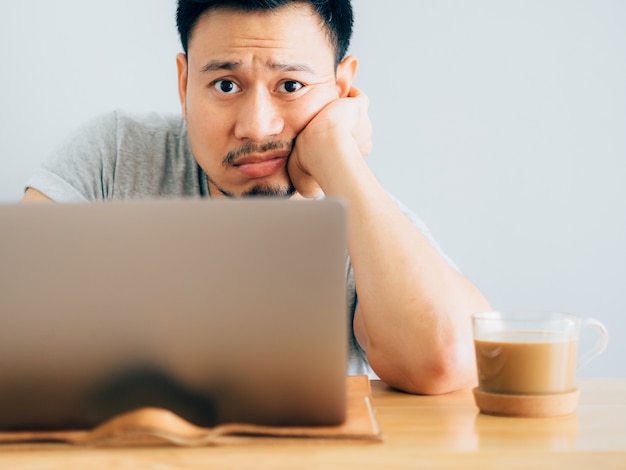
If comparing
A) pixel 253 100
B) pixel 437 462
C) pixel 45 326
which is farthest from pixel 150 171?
pixel 437 462

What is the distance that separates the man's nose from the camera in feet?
4.36

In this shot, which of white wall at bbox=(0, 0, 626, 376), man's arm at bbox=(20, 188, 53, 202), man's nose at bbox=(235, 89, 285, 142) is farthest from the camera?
white wall at bbox=(0, 0, 626, 376)

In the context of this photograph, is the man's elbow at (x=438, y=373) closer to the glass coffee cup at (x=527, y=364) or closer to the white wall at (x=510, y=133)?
the glass coffee cup at (x=527, y=364)

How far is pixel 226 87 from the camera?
1.39m

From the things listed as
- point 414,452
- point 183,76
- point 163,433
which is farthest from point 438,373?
point 183,76

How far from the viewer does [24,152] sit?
6.04 ft

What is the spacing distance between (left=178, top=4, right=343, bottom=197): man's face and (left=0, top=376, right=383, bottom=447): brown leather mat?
80cm

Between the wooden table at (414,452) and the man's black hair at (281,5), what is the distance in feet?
3.00

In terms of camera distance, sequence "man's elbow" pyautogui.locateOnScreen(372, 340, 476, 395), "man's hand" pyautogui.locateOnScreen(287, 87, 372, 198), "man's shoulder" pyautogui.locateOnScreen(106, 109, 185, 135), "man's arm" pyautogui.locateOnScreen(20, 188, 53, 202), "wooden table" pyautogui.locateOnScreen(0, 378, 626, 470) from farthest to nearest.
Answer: "man's shoulder" pyautogui.locateOnScreen(106, 109, 185, 135)
"man's arm" pyautogui.locateOnScreen(20, 188, 53, 202)
"man's hand" pyautogui.locateOnScreen(287, 87, 372, 198)
"man's elbow" pyautogui.locateOnScreen(372, 340, 476, 395)
"wooden table" pyautogui.locateOnScreen(0, 378, 626, 470)

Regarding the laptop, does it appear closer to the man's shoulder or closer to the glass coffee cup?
the glass coffee cup

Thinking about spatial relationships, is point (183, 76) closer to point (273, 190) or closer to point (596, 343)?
point (273, 190)

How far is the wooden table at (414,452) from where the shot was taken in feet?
1.92

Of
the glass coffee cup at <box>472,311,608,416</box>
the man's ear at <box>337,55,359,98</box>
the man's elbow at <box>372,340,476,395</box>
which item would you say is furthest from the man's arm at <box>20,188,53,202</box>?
the glass coffee cup at <box>472,311,608,416</box>

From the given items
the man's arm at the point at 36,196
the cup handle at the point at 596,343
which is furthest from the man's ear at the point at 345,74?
the cup handle at the point at 596,343
